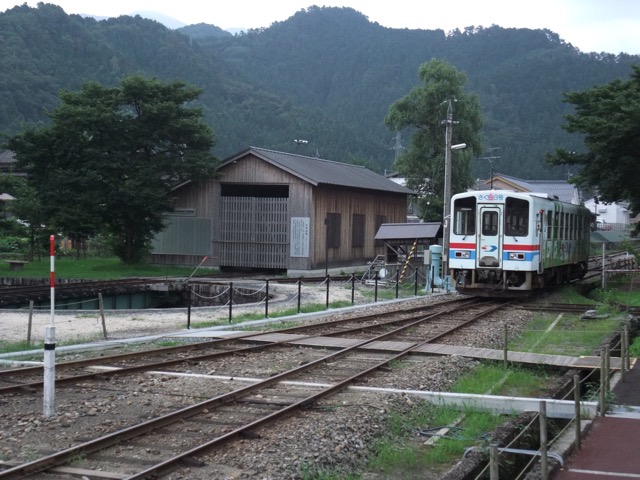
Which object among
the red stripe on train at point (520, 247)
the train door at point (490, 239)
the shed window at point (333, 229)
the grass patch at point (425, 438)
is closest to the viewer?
the grass patch at point (425, 438)

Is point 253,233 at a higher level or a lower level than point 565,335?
higher

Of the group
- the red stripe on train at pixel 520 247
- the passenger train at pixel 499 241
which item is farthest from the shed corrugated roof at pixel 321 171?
the red stripe on train at pixel 520 247

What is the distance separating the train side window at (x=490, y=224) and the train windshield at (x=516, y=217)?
302 mm

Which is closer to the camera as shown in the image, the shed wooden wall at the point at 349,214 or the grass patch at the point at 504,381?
the grass patch at the point at 504,381

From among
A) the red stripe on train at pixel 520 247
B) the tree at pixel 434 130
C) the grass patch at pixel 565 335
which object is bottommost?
the grass patch at pixel 565 335

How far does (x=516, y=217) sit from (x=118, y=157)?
18.1m

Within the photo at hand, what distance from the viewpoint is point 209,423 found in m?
8.13

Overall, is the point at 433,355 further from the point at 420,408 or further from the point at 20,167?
the point at 20,167

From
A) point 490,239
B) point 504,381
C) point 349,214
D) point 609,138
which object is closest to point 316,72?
point 349,214

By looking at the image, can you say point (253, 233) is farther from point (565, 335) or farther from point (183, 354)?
point (183, 354)

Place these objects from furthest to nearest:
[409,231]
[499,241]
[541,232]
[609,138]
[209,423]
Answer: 1. [409,231]
2. [609,138]
3. [541,232]
4. [499,241]
5. [209,423]

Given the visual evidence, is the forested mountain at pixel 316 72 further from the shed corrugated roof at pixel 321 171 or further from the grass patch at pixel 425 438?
the grass patch at pixel 425 438

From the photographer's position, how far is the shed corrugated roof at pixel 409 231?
28.5 m

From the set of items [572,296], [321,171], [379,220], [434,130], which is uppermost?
[434,130]
